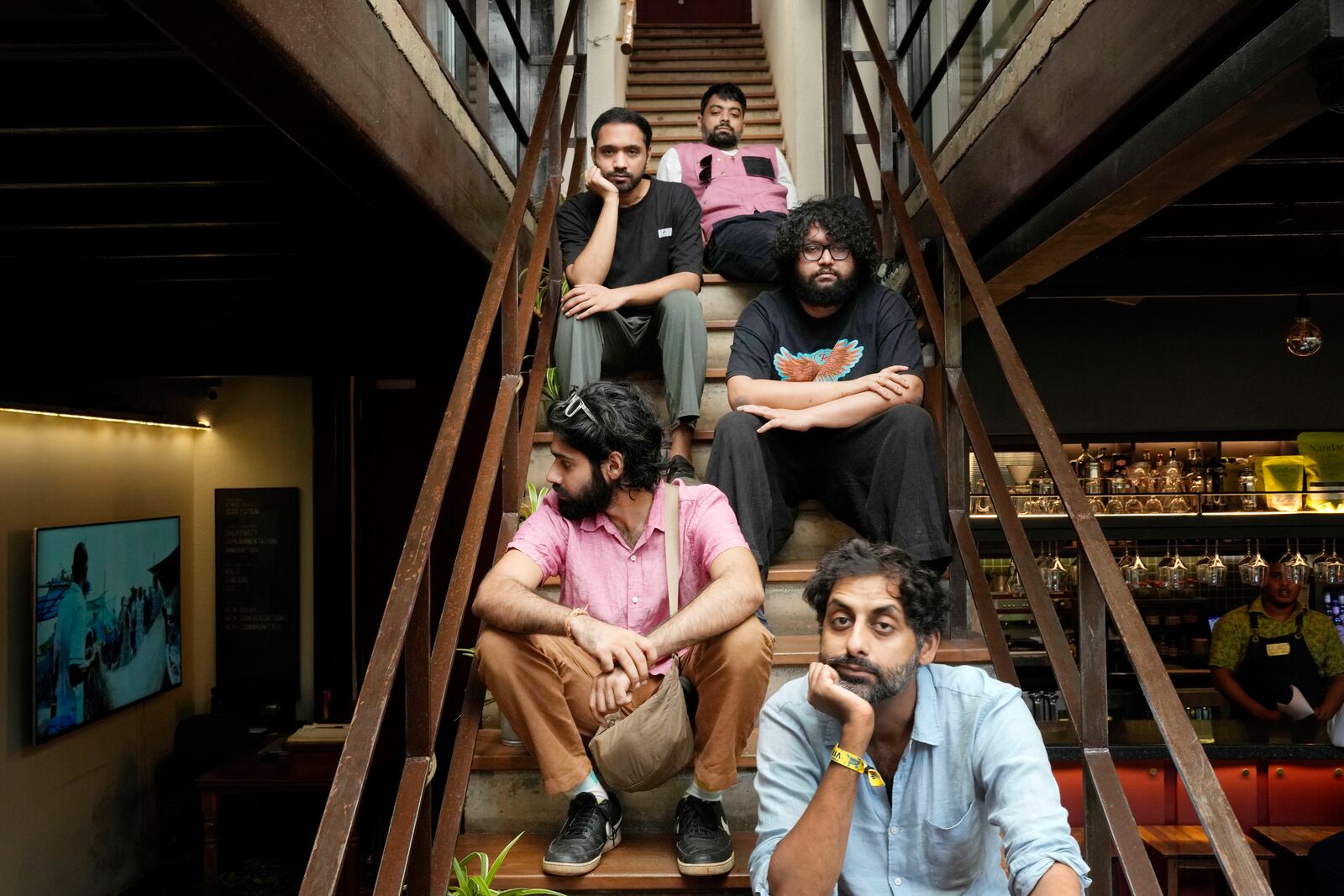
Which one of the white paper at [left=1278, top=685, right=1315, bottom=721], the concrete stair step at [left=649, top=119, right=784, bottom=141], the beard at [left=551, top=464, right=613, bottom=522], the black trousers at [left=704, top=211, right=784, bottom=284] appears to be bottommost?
the white paper at [left=1278, top=685, right=1315, bottom=721]

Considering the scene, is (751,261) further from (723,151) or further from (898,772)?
(898,772)

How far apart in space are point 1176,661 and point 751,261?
14.0 feet

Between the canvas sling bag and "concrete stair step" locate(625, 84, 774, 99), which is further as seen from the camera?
"concrete stair step" locate(625, 84, 774, 99)

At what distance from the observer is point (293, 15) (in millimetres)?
1796

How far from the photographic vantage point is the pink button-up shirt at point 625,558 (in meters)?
2.31

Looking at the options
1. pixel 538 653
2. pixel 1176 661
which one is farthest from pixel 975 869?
pixel 1176 661

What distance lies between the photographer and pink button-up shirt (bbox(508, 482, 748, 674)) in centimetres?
231

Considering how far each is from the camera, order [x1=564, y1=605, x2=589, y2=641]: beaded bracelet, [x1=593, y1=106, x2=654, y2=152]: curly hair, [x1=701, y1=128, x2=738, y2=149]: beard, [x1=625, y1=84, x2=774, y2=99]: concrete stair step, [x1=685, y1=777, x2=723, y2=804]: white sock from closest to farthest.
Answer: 1. [x1=564, y1=605, x2=589, y2=641]: beaded bracelet
2. [x1=685, y1=777, x2=723, y2=804]: white sock
3. [x1=593, y1=106, x2=654, y2=152]: curly hair
4. [x1=701, y1=128, x2=738, y2=149]: beard
5. [x1=625, y1=84, x2=774, y2=99]: concrete stair step

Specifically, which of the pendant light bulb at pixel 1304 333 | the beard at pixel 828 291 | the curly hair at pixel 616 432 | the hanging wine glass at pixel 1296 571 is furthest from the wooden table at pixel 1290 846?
the curly hair at pixel 616 432

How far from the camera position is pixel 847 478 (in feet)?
9.39

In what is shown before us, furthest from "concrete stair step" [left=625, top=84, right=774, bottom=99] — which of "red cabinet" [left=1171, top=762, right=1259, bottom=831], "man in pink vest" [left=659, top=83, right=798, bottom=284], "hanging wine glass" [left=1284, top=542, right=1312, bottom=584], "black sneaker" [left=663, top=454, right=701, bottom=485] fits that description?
"red cabinet" [left=1171, top=762, right=1259, bottom=831]

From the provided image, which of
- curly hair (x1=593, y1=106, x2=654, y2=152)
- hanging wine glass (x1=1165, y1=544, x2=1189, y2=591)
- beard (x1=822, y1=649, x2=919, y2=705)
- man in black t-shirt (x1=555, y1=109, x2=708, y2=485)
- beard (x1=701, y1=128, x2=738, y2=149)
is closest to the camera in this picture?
beard (x1=822, y1=649, x2=919, y2=705)

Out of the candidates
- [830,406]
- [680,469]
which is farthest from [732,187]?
[830,406]

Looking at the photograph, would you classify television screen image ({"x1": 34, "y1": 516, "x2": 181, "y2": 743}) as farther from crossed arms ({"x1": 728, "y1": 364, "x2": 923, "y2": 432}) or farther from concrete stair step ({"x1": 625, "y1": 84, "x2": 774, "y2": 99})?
concrete stair step ({"x1": 625, "y1": 84, "x2": 774, "y2": 99})
